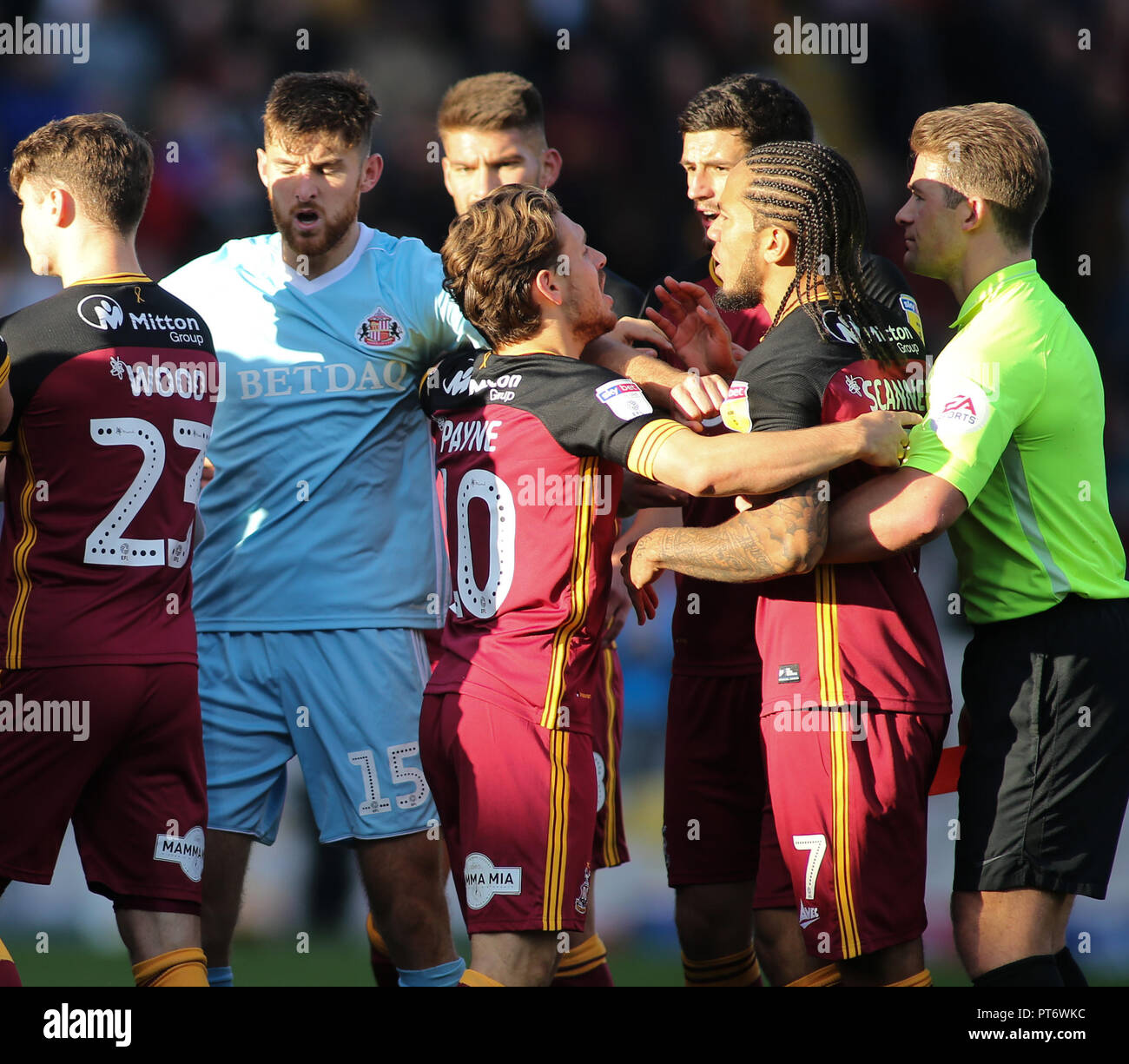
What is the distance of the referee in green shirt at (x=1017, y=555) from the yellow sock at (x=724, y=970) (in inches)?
39.5

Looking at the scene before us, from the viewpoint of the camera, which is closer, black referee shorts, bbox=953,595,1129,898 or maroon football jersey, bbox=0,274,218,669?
black referee shorts, bbox=953,595,1129,898

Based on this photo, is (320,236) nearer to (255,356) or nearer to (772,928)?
(255,356)

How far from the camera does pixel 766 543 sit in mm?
3236

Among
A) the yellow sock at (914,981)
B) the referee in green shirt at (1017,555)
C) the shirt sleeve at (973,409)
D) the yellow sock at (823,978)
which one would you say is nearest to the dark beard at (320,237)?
the referee in green shirt at (1017,555)

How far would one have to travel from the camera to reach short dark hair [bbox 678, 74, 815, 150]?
181 inches

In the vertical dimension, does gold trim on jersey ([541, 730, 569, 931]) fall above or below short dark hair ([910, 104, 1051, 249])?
below

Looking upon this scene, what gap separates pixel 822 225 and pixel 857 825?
1.45 metres

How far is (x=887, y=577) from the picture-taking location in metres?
3.45

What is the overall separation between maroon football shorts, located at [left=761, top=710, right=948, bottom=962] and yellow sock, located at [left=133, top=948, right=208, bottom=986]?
1612 millimetres

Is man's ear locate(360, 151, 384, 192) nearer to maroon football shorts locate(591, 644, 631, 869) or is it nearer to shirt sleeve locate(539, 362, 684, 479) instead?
shirt sleeve locate(539, 362, 684, 479)

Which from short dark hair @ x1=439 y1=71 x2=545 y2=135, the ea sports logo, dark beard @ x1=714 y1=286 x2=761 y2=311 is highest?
short dark hair @ x1=439 y1=71 x2=545 y2=135

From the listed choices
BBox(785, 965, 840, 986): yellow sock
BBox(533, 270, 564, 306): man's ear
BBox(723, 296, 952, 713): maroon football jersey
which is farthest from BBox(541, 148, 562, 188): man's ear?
BBox(785, 965, 840, 986): yellow sock

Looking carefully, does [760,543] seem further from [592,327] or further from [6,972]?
[6,972]

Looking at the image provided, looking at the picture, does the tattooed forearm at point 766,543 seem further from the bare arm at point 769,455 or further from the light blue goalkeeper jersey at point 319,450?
the light blue goalkeeper jersey at point 319,450
